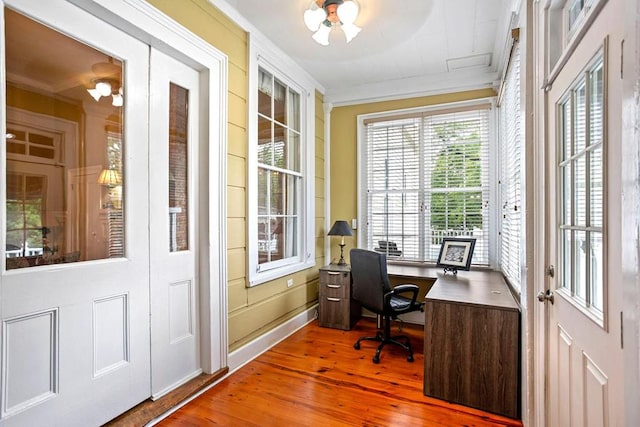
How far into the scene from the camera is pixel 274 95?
3.24m

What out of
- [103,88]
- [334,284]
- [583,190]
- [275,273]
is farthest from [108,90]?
[334,284]

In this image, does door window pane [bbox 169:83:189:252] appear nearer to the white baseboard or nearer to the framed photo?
the white baseboard

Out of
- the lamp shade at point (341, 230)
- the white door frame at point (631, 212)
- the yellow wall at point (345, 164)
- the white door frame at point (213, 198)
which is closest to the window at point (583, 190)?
the white door frame at point (631, 212)

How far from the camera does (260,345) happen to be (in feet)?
9.53

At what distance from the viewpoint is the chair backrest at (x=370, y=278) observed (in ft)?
9.20

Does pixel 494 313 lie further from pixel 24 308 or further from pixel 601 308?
pixel 24 308

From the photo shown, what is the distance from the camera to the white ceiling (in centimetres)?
245

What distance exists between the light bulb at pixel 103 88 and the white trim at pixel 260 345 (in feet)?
6.22

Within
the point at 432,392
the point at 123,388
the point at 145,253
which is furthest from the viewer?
the point at 432,392

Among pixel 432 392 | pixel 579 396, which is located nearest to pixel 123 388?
pixel 432 392

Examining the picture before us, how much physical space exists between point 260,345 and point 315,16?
2.64 meters

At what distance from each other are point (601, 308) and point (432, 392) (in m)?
1.51

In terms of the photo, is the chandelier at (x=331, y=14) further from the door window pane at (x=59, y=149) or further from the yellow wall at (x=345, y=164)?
the yellow wall at (x=345, y=164)

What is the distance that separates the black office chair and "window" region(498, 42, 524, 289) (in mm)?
824
